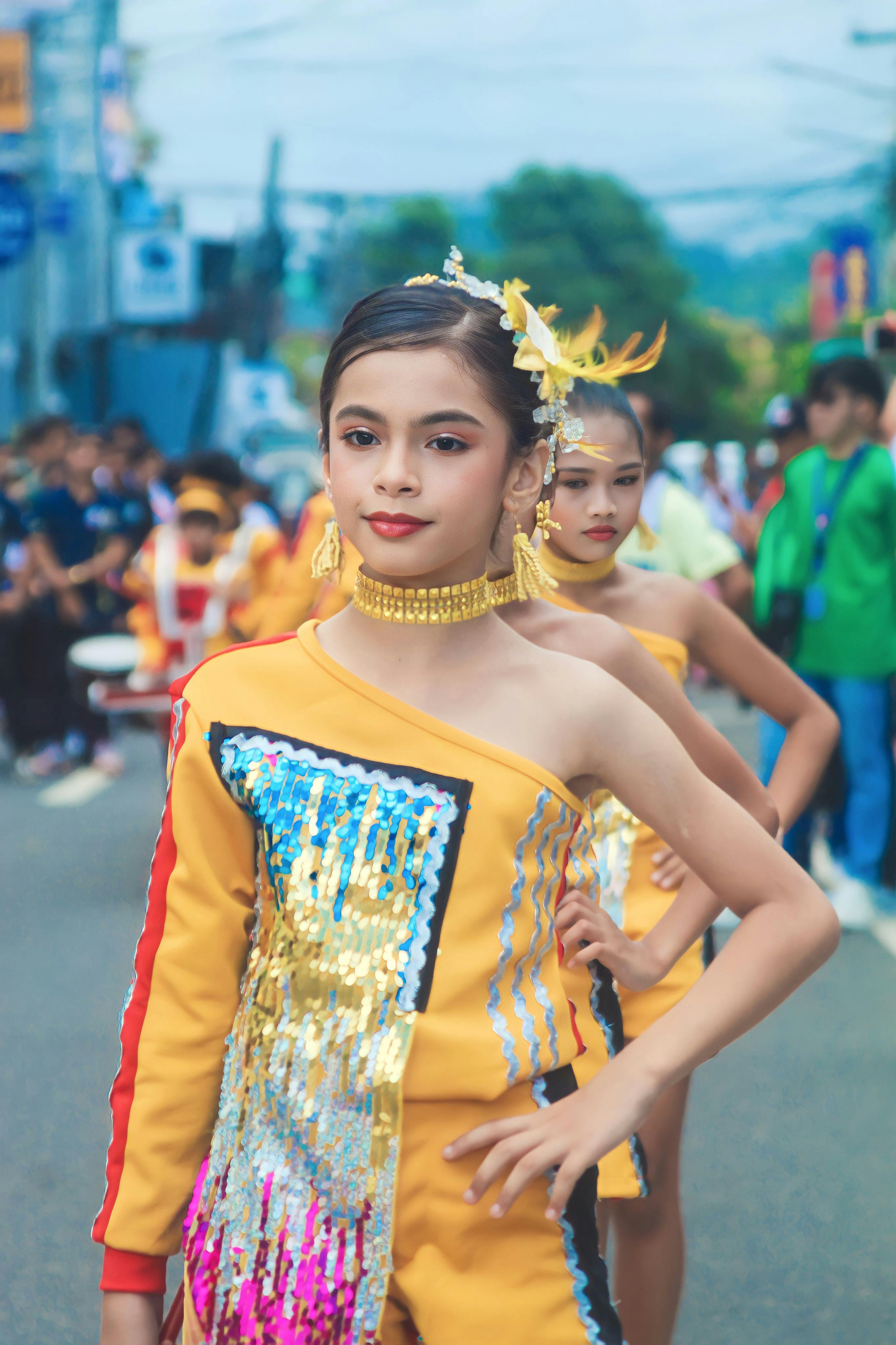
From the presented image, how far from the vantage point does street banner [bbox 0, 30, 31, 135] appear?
20250 millimetres

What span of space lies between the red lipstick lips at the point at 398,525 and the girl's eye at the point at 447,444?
0.25 ft

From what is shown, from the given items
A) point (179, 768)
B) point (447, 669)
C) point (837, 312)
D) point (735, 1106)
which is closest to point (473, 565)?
point (447, 669)

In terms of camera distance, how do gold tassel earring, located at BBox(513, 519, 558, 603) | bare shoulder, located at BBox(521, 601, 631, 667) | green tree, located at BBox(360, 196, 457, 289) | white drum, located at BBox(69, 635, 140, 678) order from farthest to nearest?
1. green tree, located at BBox(360, 196, 457, 289)
2. white drum, located at BBox(69, 635, 140, 678)
3. bare shoulder, located at BBox(521, 601, 631, 667)
4. gold tassel earring, located at BBox(513, 519, 558, 603)

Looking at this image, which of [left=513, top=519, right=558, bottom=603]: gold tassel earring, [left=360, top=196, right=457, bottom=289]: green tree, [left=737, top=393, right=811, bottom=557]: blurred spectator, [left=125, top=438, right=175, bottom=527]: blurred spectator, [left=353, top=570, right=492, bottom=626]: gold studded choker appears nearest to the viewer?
[left=353, top=570, right=492, bottom=626]: gold studded choker

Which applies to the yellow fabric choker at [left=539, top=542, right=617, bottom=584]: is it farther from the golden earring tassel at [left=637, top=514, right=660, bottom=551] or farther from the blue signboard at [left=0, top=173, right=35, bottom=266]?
the blue signboard at [left=0, top=173, right=35, bottom=266]

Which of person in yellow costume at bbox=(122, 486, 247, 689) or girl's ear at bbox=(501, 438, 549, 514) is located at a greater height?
girl's ear at bbox=(501, 438, 549, 514)

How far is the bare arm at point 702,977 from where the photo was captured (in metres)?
1.67

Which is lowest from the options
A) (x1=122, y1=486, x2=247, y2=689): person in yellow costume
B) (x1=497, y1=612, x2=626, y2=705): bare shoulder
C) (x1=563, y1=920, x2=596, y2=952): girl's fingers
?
(x1=122, y1=486, x2=247, y2=689): person in yellow costume

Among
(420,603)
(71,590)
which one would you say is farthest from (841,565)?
(71,590)

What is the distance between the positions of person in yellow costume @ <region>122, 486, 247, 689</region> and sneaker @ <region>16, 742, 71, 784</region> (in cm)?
270

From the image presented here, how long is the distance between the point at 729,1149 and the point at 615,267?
68722mm

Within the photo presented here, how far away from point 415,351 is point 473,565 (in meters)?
0.24

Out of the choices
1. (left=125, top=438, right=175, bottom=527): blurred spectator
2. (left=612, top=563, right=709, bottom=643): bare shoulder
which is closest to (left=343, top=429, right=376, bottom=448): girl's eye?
(left=612, top=563, right=709, bottom=643): bare shoulder

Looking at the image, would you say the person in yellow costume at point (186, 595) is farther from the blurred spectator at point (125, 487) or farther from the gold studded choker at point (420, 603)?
the gold studded choker at point (420, 603)
